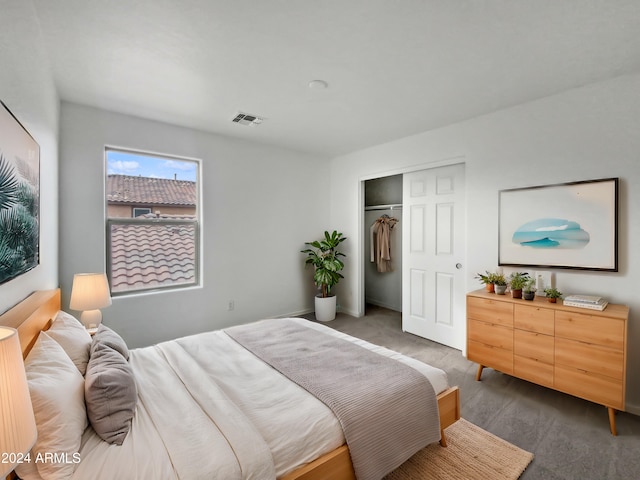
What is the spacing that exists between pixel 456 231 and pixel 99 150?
388cm

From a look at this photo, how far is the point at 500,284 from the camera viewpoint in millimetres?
2818

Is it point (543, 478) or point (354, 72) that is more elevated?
point (354, 72)

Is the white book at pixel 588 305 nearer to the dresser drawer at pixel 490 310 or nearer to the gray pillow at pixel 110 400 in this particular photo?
the dresser drawer at pixel 490 310

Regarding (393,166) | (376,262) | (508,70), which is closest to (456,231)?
(393,166)

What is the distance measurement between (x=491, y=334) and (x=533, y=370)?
38 centimetres

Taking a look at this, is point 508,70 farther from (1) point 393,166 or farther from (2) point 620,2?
(1) point 393,166

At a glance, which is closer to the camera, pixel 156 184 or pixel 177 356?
pixel 177 356

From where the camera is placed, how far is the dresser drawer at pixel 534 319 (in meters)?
2.37

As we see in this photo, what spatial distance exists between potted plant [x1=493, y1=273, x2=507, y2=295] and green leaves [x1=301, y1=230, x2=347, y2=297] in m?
2.05

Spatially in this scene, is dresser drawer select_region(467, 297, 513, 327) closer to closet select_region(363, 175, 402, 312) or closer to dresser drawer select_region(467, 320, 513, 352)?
dresser drawer select_region(467, 320, 513, 352)

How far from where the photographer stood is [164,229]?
3.54 metres

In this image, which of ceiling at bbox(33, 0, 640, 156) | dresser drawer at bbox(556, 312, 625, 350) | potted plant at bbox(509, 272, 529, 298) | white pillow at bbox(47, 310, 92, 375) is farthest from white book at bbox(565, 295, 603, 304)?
white pillow at bbox(47, 310, 92, 375)

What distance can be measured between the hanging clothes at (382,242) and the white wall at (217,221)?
0.90 metres

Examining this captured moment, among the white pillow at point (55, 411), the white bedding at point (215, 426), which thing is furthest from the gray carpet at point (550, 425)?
the white pillow at point (55, 411)
